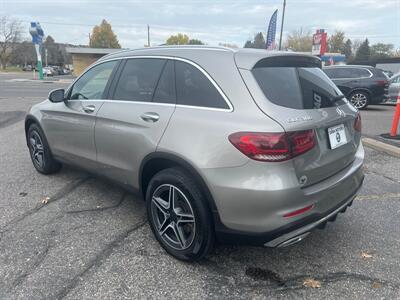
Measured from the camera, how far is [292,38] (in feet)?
277

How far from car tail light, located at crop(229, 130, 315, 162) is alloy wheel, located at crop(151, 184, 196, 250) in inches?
26.9

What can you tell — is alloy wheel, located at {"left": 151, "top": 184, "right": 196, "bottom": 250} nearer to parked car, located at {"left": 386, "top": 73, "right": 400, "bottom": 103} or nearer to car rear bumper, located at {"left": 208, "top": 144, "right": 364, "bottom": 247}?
car rear bumper, located at {"left": 208, "top": 144, "right": 364, "bottom": 247}

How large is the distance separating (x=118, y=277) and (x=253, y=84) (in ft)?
5.97

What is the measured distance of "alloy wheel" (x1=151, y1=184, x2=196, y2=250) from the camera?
2.71 meters

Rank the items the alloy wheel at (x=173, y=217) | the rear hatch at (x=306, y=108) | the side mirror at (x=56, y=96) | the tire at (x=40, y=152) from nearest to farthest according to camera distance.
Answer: the rear hatch at (x=306, y=108)
the alloy wheel at (x=173, y=217)
the side mirror at (x=56, y=96)
the tire at (x=40, y=152)

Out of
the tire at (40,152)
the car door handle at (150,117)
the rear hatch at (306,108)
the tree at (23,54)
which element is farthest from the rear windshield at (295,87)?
the tree at (23,54)

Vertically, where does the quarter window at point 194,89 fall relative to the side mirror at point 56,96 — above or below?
above

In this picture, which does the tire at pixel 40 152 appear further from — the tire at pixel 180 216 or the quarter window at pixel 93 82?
the tire at pixel 180 216

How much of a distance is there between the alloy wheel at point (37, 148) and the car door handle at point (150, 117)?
249cm

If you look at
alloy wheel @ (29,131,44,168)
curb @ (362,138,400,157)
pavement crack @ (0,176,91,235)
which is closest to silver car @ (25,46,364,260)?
pavement crack @ (0,176,91,235)

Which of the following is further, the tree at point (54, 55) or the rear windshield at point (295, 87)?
the tree at point (54, 55)

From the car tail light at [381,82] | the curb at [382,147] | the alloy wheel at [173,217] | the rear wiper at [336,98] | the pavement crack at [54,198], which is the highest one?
the rear wiper at [336,98]

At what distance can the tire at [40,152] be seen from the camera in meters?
4.64

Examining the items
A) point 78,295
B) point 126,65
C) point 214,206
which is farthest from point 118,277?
point 126,65
